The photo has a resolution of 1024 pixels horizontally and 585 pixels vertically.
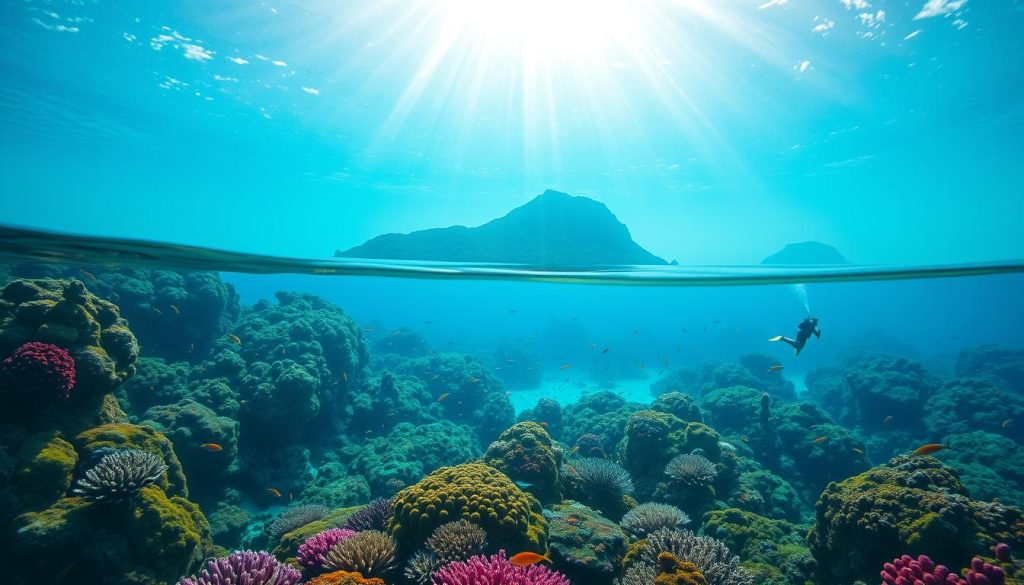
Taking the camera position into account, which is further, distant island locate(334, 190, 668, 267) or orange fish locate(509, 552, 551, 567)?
distant island locate(334, 190, 668, 267)

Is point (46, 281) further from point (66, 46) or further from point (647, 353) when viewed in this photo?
point (647, 353)

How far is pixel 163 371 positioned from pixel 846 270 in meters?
21.2

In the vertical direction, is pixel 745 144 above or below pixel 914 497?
above

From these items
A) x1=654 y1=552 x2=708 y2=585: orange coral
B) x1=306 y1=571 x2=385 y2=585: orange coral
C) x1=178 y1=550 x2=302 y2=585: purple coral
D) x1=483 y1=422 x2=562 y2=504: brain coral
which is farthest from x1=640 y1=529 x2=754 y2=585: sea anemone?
x1=178 y1=550 x2=302 y2=585: purple coral

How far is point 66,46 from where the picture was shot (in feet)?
65.8

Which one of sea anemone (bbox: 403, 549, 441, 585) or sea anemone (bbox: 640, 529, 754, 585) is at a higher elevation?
sea anemone (bbox: 403, 549, 441, 585)

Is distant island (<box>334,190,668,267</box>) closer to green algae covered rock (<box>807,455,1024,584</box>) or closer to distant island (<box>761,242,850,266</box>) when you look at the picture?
green algae covered rock (<box>807,455,1024,584</box>)

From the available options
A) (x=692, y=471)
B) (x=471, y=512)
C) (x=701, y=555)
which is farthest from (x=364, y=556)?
(x=692, y=471)

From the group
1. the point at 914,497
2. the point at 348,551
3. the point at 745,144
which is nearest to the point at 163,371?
the point at 348,551

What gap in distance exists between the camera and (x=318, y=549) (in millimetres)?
5121

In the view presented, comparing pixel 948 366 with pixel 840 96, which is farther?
pixel 948 366

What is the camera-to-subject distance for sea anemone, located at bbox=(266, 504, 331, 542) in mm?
8102

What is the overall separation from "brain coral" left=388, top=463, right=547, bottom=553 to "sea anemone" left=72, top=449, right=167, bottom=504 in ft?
11.6

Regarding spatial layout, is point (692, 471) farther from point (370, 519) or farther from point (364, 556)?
point (364, 556)
